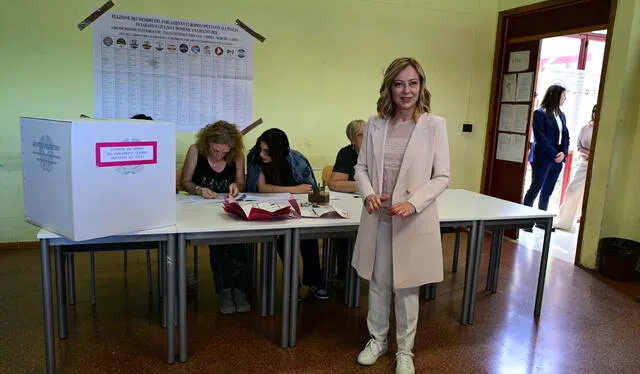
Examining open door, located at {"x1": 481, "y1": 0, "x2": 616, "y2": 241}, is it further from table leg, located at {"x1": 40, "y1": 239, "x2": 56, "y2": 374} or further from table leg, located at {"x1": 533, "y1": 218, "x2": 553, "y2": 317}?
table leg, located at {"x1": 40, "y1": 239, "x2": 56, "y2": 374}

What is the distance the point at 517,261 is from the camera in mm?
4180

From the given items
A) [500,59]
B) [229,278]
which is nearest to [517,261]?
[500,59]

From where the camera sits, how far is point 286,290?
7.95 ft

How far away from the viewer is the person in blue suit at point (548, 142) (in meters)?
4.96

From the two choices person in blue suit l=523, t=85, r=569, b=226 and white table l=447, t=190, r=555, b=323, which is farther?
person in blue suit l=523, t=85, r=569, b=226

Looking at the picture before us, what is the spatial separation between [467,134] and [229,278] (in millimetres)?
3204

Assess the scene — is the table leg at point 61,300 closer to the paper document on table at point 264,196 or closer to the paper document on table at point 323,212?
the paper document on table at point 264,196

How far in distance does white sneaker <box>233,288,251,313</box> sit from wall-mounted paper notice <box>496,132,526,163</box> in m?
3.19

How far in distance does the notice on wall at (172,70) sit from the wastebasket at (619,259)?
3.09 m

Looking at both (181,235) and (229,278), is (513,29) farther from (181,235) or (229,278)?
(181,235)

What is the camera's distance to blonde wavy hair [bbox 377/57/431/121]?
6.73 ft

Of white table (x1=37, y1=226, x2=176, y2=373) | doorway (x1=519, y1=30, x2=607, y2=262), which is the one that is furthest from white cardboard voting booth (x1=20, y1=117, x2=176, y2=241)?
A: doorway (x1=519, y1=30, x2=607, y2=262)

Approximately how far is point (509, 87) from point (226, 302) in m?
3.58

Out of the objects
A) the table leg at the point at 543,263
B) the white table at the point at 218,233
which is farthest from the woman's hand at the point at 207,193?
the table leg at the point at 543,263
